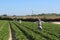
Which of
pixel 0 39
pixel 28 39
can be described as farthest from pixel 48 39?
pixel 0 39

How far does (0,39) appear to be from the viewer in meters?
21.7

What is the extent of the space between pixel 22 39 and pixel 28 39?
0.76 metres

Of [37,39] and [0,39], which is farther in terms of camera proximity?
[0,39]

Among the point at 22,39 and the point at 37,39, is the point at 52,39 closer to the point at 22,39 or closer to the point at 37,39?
the point at 37,39

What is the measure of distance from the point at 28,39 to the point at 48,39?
82.3 inches

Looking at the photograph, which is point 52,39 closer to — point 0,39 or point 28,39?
point 28,39

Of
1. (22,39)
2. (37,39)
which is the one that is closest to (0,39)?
(22,39)

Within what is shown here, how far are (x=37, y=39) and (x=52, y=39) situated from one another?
1341mm

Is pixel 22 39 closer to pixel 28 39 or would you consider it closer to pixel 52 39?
pixel 28 39

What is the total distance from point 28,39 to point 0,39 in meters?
2.68

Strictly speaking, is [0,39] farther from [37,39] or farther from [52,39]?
[52,39]

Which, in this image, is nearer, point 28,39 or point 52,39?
point 52,39

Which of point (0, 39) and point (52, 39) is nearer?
point (52, 39)

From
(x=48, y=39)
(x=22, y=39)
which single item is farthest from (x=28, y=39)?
(x=48, y=39)
